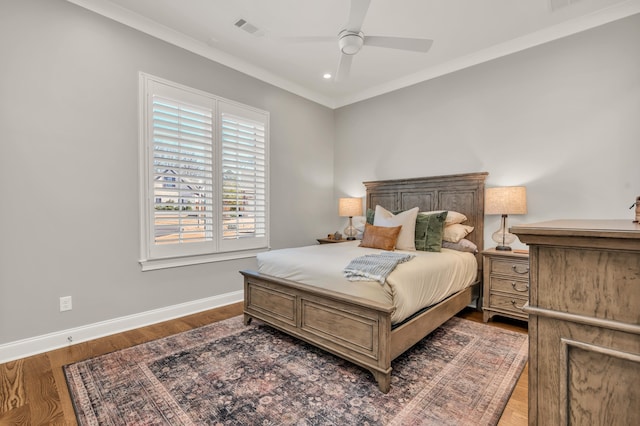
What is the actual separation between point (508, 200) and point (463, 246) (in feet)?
2.17

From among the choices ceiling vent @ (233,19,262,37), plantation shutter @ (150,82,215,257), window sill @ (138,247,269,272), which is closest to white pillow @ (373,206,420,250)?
window sill @ (138,247,269,272)

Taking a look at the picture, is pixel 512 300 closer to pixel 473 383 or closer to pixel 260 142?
pixel 473 383

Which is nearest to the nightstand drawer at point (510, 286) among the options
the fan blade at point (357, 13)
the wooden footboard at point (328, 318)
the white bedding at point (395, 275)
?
the white bedding at point (395, 275)

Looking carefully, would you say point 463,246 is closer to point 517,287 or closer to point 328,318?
point 517,287

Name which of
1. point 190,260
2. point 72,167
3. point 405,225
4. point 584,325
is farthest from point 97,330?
point 584,325

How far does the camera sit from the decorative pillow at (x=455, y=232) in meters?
3.41

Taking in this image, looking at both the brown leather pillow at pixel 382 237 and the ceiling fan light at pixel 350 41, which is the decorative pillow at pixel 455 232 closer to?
the brown leather pillow at pixel 382 237

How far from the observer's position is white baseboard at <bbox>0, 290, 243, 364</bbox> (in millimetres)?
2338

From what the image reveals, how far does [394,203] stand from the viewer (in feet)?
14.1

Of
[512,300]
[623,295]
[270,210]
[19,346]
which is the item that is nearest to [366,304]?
[623,295]

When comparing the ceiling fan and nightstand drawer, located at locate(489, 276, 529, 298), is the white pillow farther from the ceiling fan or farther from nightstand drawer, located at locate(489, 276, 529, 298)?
the ceiling fan

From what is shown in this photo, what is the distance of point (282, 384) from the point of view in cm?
198

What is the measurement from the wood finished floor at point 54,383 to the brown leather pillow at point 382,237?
1.31 metres

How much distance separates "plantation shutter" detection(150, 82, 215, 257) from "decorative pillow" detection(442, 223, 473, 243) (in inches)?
107
